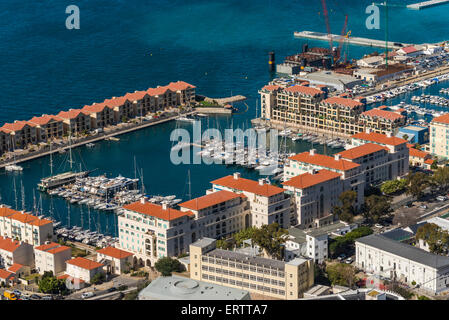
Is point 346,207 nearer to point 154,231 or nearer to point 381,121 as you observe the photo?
point 154,231

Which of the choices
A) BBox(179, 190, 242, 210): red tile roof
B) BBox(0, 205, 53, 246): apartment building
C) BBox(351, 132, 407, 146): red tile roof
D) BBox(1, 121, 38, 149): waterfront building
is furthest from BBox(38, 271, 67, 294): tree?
BBox(1, 121, 38, 149): waterfront building

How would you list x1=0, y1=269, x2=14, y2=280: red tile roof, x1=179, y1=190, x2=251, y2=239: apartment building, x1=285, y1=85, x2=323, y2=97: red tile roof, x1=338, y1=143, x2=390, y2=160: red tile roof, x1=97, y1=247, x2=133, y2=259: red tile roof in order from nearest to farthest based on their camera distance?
x1=0, y1=269, x2=14, y2=280: red tile roof < x1=97, y1=247, x2=133, y2=259: red tile roof < x1=179, y1=190, x2=251, y2=239: apartment building < x1=338, y1=143, x2=390, y2=160: red tile roof < x1=285, y1=85, x2=323, y2=97: red tile roof

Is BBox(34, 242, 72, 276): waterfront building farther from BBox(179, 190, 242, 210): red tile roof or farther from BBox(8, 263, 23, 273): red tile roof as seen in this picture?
BBox(179, 190, 242, 210): red tile roof

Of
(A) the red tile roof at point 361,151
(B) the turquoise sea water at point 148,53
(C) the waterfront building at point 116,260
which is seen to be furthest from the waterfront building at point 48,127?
(C) the waterfront building at point 116,260

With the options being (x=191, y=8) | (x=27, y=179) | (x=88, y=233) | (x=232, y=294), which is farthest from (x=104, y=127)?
(x=191, y=8)

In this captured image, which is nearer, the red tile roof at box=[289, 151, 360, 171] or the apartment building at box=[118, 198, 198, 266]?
the apartment building at box=[118, 198, 198, 266]

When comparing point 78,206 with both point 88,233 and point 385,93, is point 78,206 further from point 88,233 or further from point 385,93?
point 385,93
